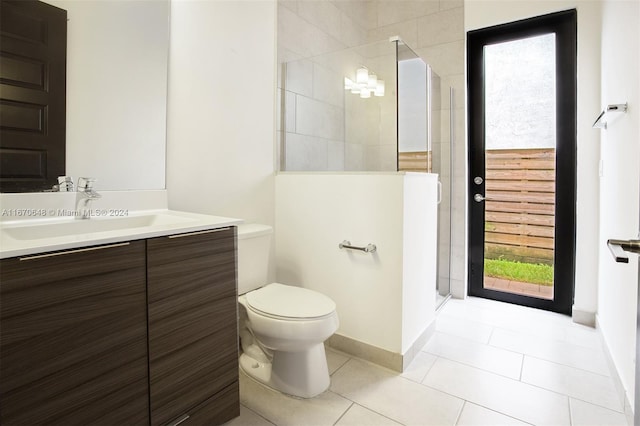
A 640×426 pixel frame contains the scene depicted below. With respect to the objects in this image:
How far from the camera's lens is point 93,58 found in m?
1.50

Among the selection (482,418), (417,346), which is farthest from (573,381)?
(417,346)

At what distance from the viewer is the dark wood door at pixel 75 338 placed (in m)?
0.88

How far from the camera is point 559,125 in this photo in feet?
8.63

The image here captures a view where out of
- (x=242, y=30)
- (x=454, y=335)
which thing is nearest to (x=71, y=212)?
(x=242, y=30)

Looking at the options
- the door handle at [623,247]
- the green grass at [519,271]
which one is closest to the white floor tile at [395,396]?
the door handle at [623,247]

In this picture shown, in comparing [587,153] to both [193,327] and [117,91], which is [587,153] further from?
[117,91]

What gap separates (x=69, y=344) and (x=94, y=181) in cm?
75

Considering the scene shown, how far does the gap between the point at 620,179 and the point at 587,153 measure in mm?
815

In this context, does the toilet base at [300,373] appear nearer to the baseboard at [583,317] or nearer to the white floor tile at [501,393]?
the white floor tile at [501,393]

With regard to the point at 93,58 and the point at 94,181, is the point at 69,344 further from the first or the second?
the point at 93,58

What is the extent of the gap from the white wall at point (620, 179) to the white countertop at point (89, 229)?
5.21ft

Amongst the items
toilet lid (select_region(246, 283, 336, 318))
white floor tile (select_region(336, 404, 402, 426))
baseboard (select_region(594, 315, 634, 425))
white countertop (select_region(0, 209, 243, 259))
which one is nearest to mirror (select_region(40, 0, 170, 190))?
white countertop (select_region(0, 209, 243, 259))

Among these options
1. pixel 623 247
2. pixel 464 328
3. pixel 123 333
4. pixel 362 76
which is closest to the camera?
pixel 623 247

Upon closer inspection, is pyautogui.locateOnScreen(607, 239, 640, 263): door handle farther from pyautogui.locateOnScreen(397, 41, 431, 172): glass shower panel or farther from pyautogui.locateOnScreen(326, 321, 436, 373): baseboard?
pyautogui.locateOnScreen(326, 321, 436, 373): baseboard
